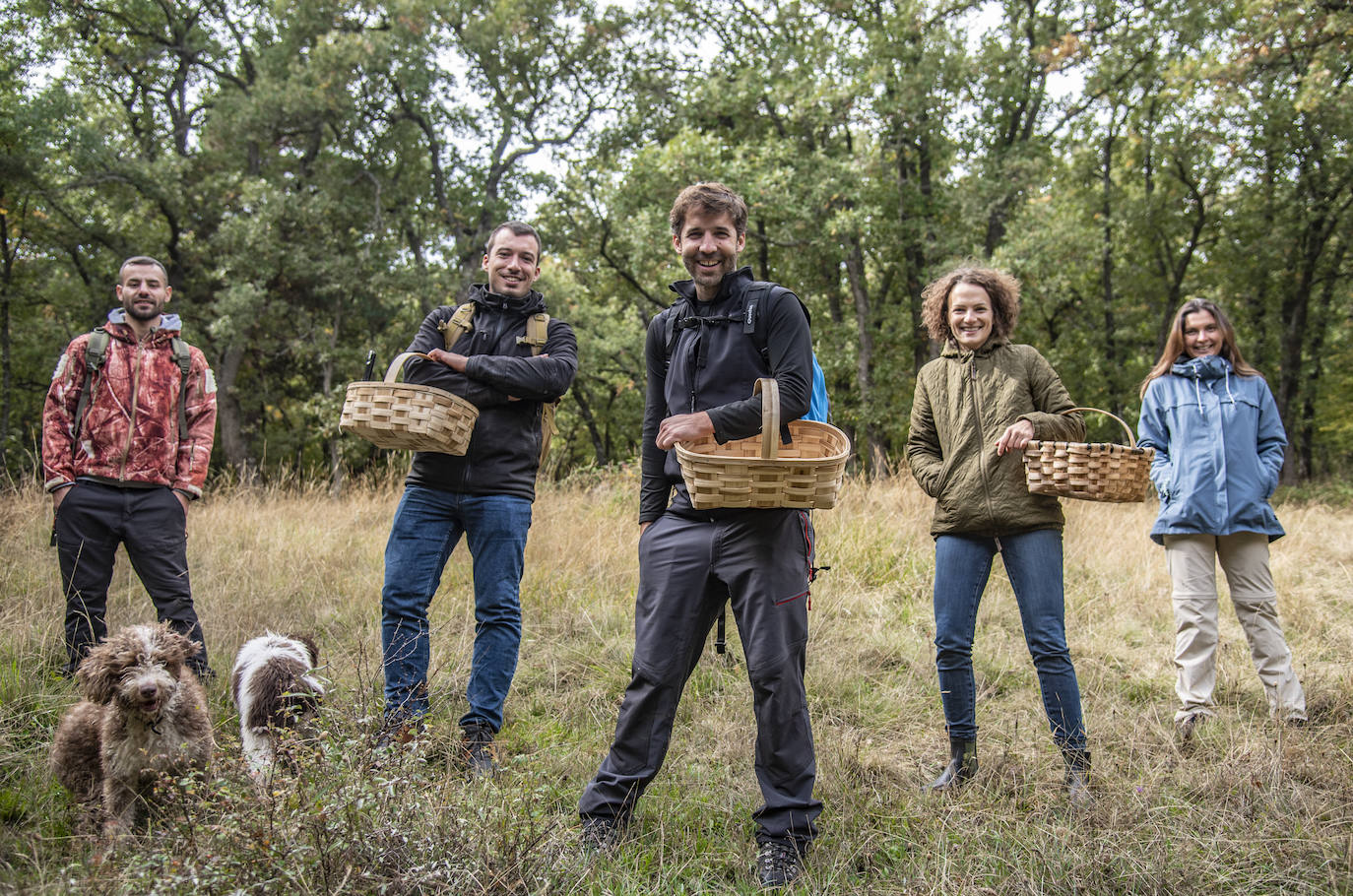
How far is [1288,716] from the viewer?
372cm

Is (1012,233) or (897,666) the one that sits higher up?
(1012,233)

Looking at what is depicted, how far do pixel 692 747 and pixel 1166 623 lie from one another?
376 centimetres

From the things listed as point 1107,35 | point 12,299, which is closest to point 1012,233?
point 1107,35

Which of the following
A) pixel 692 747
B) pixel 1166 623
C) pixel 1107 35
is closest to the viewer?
pixel 692 747

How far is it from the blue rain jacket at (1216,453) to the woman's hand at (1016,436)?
4.46 feet

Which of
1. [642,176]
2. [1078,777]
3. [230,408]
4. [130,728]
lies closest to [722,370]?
[1078,777]

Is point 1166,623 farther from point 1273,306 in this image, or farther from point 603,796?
point 1273,306

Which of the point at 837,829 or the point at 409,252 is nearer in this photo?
the point at 837,829

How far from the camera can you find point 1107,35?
16297mm

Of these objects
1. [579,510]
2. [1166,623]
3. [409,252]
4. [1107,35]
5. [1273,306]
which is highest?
[1107,35]

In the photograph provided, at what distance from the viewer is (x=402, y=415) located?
2895 mm

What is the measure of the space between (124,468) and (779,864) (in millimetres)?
3246

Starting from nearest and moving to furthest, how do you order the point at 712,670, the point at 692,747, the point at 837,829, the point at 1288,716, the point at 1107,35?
the point at 837,829 → the point at 692,747 → the point at 1288,716 → the point at 712,670 → the point at 1107,35

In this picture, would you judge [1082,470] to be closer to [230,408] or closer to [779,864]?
[779,864]
